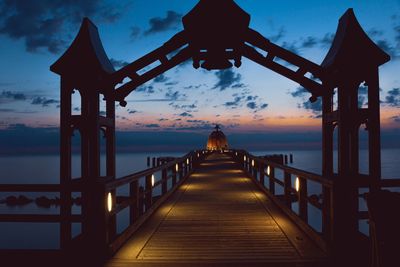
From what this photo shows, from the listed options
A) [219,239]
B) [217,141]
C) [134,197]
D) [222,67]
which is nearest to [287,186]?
[219,239]

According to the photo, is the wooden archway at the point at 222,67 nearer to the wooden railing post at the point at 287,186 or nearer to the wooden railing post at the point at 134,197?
the wooden railing post at the point at 134,197

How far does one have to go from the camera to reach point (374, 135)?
579 centimetres

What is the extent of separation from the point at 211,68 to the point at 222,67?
0.26m

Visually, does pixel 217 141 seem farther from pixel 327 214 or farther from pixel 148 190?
pixel 327 214

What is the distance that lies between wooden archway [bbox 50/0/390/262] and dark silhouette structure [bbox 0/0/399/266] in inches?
0.6

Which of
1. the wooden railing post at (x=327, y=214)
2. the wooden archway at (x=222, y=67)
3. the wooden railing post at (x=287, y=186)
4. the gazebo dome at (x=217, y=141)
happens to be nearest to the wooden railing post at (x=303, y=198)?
the wooden archway at (x=222, y=67)

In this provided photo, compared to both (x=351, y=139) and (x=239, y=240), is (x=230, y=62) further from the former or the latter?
(x=239, y=240)

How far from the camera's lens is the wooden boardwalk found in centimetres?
487

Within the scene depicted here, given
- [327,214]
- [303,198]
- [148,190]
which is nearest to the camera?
[327,214]

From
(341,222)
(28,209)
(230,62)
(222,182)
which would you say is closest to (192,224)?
(341,222)

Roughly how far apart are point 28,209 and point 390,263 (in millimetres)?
29329

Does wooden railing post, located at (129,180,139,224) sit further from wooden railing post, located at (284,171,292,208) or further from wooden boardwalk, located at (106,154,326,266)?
wooden railing post, located at (284,171,292,208)

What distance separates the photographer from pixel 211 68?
8.13m

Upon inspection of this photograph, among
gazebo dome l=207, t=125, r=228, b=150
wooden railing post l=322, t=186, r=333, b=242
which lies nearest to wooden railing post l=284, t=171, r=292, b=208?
wooden railing post l=322, t=186, r=333, b=242
